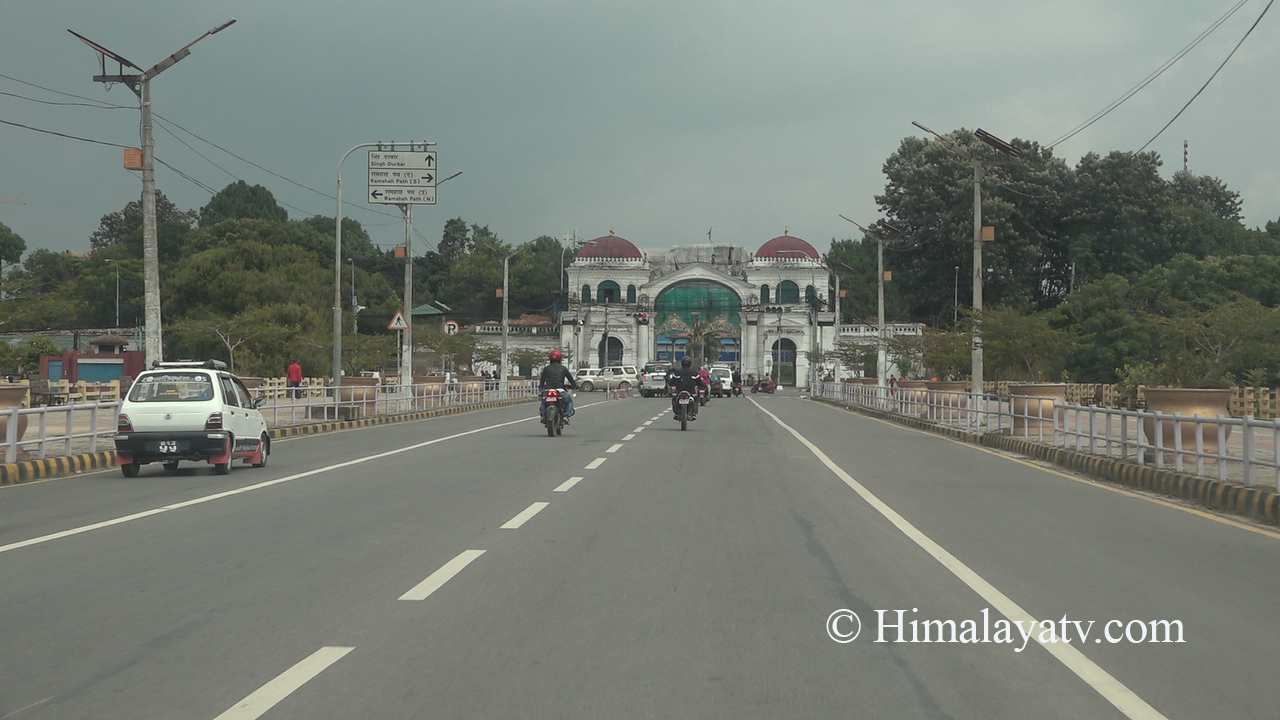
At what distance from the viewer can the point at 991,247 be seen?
72.9 meters

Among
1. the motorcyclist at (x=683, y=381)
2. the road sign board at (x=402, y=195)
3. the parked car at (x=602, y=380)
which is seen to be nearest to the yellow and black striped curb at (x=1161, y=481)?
the motorcyclist at (x=683, y=381)

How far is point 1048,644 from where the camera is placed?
19.6 feet

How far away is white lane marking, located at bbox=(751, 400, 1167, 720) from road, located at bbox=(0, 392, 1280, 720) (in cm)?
2

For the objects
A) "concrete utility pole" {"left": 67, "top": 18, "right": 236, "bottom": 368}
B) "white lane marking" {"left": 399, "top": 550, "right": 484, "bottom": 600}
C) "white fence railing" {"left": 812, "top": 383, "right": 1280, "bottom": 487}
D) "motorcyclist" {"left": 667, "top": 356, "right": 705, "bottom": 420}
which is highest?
"concrete utility pole" {"left": 67, "top": 18, "right": 236, "bottom": 368}

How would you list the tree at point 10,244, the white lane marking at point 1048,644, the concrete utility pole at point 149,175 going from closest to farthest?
the white lane marking at point 1048,644 → the concrete utility pole at point 149,175 → the tree at point 10,244

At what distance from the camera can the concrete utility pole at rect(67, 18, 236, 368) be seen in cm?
2212

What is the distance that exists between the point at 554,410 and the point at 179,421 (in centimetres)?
917

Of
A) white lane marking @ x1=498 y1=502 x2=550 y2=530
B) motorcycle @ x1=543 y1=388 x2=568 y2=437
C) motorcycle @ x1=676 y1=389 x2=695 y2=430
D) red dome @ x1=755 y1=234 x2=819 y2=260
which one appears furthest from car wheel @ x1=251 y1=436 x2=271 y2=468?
red dome @ x1=755 y1=234 x2=819 y2=260

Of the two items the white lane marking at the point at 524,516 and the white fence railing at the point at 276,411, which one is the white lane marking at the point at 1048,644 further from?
the white fence railing at the point at 276,411

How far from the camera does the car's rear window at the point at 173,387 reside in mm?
15664

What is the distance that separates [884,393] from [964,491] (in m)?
31.0

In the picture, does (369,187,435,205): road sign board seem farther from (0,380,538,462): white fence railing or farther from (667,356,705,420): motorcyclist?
(667,356,705,420): motorcyclist

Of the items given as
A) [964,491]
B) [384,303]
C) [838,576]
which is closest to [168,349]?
[384,303]

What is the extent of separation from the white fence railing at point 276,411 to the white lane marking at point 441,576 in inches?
372
